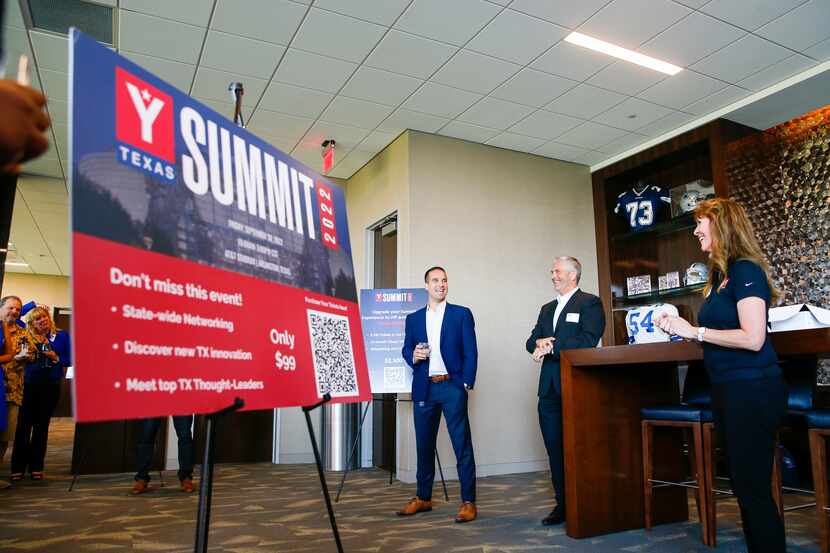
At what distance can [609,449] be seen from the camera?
2984 mm

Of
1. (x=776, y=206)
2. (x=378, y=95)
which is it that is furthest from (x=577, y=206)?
(x=378, y=95)

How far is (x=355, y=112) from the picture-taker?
4898 mm

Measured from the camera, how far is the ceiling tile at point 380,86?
429 centimetres

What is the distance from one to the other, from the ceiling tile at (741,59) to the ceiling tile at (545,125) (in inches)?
44.8

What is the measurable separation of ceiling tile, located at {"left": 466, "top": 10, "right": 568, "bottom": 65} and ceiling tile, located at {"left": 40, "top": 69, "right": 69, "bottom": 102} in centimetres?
308

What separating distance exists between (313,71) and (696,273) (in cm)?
379

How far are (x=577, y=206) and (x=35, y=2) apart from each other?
16.0ft

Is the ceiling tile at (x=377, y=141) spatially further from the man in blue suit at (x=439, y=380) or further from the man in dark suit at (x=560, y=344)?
the man in dark suit at (x=560, y=344)

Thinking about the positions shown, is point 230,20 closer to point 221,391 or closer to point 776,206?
point 221,391

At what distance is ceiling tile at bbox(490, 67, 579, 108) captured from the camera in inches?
171

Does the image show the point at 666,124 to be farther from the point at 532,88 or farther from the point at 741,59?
the point at 532,88


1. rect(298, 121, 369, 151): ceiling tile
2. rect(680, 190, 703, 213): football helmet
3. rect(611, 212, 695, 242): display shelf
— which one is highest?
rect(298, 121, 369, 151): ceiling tile

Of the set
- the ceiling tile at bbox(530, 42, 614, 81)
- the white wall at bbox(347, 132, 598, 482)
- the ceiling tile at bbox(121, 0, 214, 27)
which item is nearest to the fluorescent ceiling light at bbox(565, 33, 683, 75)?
the ceiling tile at bbox(530, 42, 614, 81)

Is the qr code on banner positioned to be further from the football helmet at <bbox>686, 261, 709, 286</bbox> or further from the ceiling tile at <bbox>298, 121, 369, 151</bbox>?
the football helmet at <bbox>686, 261, 709, 286</bbox>
